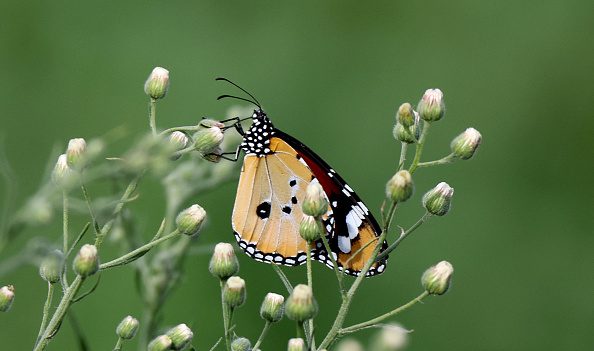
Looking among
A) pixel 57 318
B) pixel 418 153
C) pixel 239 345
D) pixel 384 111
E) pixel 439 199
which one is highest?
pixel 384 111

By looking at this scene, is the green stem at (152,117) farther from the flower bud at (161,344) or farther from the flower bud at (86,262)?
the flower bud at (161,344)

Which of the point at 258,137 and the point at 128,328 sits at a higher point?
the point at 258,137

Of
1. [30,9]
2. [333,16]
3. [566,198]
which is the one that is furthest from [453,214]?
[30,9]

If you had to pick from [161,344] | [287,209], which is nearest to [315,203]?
[161,344]

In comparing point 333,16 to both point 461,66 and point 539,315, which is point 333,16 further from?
point 539,315

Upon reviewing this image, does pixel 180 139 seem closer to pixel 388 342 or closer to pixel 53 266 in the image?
pixel 53 266

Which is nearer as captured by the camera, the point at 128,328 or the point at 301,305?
the point at 301,305

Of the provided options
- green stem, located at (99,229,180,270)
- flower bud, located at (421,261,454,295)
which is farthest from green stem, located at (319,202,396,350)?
green stem, located at (99,229,180,270)
